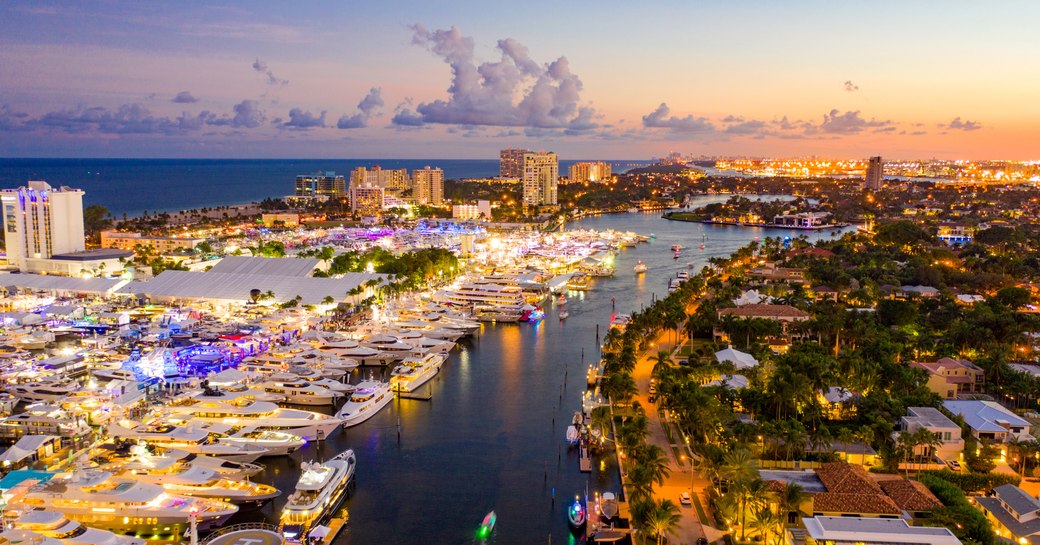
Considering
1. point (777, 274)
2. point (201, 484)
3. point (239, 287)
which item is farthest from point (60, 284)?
point (777, 274)

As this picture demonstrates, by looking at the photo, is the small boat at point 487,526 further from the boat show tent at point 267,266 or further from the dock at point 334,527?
the boat show tent at point 267,266

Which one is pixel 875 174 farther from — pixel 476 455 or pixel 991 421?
pixel 476 455

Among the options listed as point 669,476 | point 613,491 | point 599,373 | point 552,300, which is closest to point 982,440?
point 669,476

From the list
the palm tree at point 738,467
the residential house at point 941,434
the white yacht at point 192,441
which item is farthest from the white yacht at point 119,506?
the residential house at point 941,434

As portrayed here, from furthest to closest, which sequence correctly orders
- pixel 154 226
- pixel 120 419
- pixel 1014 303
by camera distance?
pixel 154 226 → pixel 1014 303 → pixel 120 419

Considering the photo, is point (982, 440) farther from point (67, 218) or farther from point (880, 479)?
point (67, 218)
